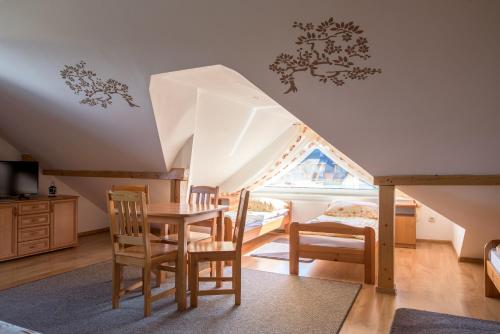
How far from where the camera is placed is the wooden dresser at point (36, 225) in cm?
416

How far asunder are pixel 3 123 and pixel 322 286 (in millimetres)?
4226

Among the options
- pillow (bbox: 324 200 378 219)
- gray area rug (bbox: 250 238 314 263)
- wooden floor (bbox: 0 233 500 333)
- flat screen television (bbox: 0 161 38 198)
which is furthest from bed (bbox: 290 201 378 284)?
flat screen television (bbox: 0 161 38 198)

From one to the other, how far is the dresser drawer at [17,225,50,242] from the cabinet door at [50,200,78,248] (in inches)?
3.5

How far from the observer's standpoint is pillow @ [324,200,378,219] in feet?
16.9

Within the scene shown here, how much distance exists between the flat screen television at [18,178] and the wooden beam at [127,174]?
0.48 meters

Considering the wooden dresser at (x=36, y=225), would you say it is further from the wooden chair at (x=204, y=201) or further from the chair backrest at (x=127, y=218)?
the chair backrest at (x=127, y=218)

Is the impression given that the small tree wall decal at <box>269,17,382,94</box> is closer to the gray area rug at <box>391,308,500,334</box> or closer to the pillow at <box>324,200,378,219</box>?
the gray area rug at <box>391,308,500,334</box>

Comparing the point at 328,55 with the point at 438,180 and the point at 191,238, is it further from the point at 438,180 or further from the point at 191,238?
the point at 191,238

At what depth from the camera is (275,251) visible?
472 cm

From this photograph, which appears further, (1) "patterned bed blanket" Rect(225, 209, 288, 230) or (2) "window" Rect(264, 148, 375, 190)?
(2) "window" Rect(264, 148, 375, 190)

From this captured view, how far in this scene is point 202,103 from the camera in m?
3.76

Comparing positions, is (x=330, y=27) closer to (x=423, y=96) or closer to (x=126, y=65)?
(x=423, y=96)

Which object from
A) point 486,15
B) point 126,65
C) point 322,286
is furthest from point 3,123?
point 486,15

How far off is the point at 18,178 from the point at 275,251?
3334 mm
